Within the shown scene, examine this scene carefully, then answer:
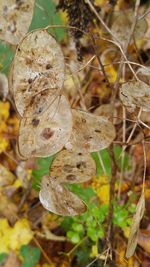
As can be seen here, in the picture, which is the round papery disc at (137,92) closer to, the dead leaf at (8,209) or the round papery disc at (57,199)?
the round papery disc at (57,199)

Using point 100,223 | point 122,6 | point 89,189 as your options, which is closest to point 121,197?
point 89,189

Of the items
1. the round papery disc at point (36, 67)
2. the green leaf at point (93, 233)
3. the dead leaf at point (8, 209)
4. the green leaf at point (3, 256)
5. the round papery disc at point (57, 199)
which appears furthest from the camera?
the dead leaf at point (8, 209)

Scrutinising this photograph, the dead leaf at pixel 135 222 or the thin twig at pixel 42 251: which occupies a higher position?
the dead leaf at pixel 135 222

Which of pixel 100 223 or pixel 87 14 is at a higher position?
pixel 87 14

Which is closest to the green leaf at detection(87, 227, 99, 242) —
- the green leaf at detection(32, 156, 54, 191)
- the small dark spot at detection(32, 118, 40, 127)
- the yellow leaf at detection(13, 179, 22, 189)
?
the green leaf at detection(32, 156, 54, 191)

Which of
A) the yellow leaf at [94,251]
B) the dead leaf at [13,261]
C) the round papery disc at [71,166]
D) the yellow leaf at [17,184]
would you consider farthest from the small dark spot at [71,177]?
the yellow leaf at [17,184]

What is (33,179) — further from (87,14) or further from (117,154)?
(87,14)
